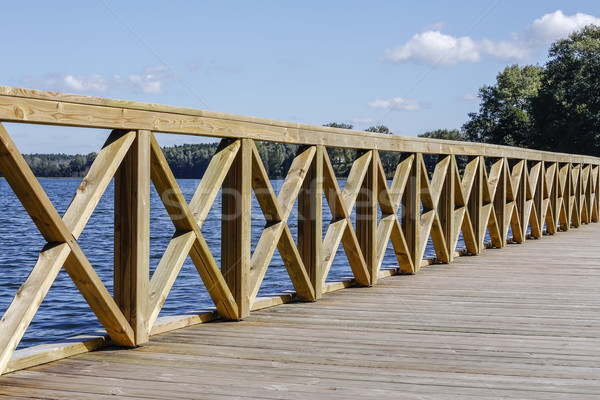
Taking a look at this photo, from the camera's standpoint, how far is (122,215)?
368cm

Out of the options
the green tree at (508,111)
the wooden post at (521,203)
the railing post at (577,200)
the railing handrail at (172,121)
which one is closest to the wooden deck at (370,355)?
the railing handrail at (172,121)

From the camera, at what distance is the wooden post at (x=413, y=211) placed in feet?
22.0

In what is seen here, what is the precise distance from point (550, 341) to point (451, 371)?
93 cm

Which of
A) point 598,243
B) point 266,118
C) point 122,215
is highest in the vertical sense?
point 266,118

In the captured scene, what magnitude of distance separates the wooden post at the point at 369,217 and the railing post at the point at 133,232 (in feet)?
8.38

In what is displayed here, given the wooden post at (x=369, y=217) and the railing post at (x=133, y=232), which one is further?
the wooden post at (x=369, y=217)

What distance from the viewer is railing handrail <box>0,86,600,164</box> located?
305 cm

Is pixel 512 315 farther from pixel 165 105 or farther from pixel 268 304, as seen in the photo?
pixel 165 105

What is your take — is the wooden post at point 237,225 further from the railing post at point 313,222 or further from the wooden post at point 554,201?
the wooden post at point 554,201

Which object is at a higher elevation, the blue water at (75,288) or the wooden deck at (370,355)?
the wooden deck at (370,355)

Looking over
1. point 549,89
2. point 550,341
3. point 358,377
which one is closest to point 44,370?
point 358,377

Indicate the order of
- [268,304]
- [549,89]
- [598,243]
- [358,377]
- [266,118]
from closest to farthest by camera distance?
[358,377] < [266,118] < [268,304] < [598,243] < [549,89]

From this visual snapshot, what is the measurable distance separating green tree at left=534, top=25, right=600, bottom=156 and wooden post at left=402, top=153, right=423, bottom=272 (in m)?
42.9

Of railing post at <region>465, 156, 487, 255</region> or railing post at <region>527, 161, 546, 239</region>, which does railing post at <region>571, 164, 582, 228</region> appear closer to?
railing post at <region>527, 161, 546, 239</region>
